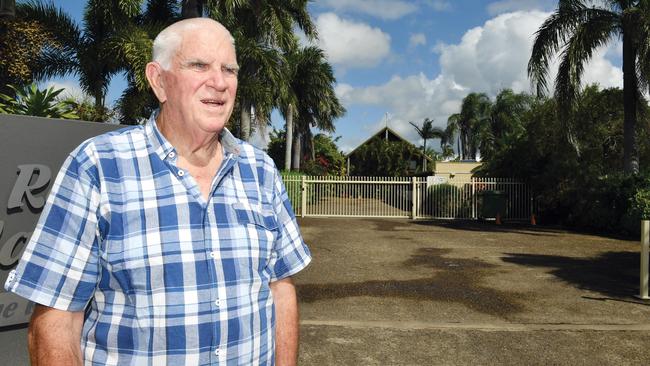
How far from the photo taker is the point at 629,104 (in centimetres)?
1503

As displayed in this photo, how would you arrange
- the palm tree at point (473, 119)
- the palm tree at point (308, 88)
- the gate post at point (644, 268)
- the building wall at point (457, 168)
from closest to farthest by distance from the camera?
the gate post at point (644, 268) < the palm tree at point (308, 88) < the building wall at point (457, 168) < the palm tree at point (473, 119)

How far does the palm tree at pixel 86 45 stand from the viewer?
1322 centimetres

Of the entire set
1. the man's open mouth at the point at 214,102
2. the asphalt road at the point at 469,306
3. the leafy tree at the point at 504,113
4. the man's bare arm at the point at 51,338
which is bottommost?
the asphalt road at the point at 469,306

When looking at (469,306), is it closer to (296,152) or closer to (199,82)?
(199,82)

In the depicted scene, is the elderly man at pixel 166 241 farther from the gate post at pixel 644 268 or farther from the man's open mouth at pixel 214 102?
the gate post at pixel 644 268

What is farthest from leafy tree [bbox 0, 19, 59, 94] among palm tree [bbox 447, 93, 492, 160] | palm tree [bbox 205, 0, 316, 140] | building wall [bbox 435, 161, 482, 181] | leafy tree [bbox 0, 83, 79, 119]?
palm tree [bbox 447, 93, 492, 160]

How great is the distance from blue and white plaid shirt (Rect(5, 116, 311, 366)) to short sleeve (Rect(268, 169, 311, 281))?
0.42ft

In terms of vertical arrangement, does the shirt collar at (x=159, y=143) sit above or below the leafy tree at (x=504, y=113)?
below

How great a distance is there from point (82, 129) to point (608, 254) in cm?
1138

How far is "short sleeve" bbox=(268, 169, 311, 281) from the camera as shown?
185 centimetres

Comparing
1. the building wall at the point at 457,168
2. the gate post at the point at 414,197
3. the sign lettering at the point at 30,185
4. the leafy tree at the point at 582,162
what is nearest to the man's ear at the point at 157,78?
the sign lettering at the point at 30,185

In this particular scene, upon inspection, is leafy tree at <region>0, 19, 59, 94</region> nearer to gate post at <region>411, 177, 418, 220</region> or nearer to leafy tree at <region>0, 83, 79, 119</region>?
leafy tree at <region>0, 83, 79, 119</region>

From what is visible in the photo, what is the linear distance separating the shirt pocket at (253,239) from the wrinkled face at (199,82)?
0.31 meters

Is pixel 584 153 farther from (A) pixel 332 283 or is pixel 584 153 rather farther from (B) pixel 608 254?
(A) pixel 332 283
